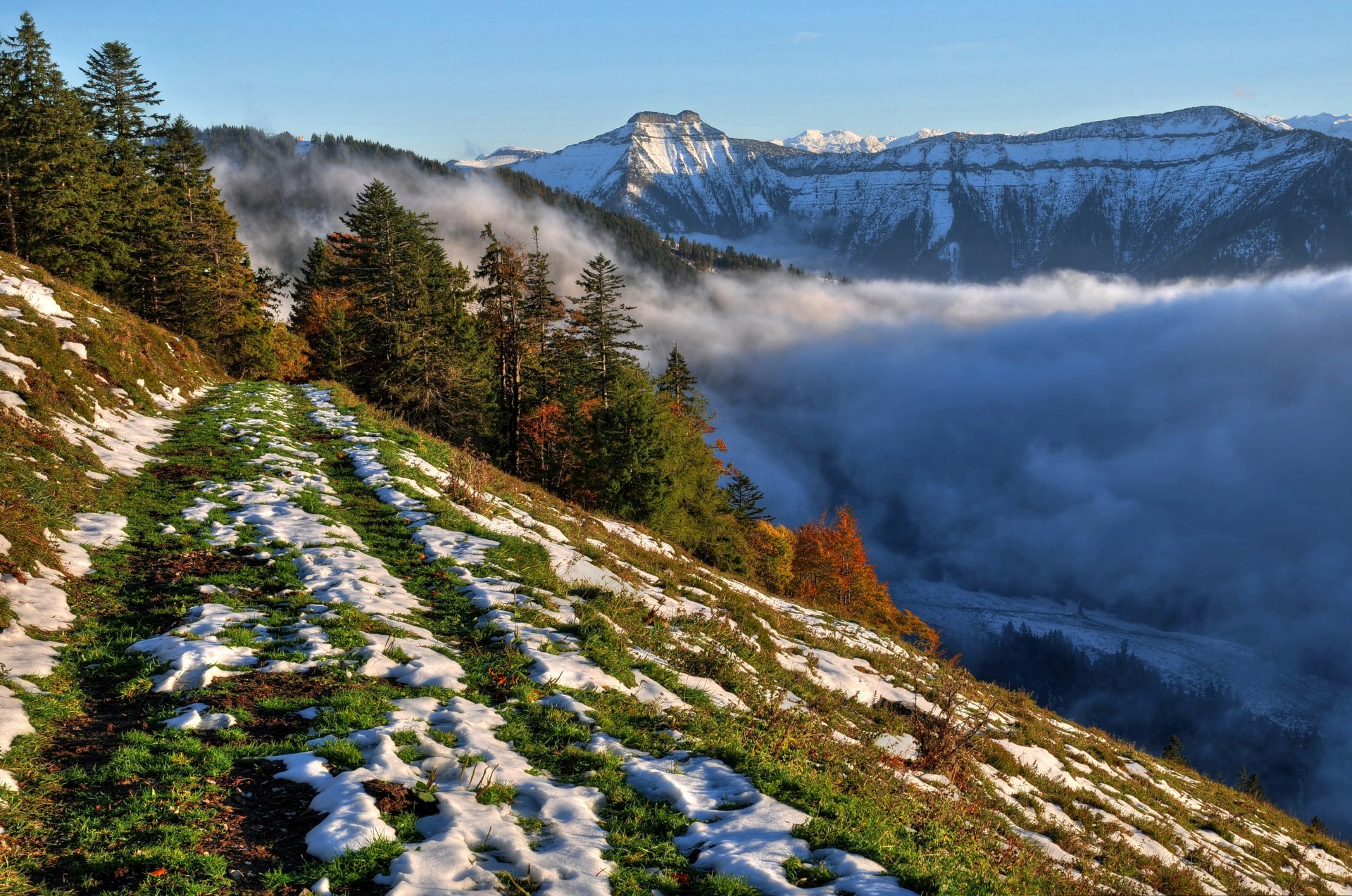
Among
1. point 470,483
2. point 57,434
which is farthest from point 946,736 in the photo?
point 57,434

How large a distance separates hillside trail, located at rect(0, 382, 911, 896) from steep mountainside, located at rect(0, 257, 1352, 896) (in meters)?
0.04

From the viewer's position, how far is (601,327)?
4619cm

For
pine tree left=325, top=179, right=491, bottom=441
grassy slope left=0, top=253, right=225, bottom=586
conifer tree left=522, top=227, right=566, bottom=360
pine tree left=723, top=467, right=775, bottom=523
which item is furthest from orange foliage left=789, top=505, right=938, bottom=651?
grassy slope left=0, top=253, right=225, bottom=586

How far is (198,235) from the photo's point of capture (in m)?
42.5

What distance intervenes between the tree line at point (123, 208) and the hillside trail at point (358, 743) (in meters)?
32.1

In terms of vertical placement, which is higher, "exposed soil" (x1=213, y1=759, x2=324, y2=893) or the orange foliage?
"exposed soil" (x1=213, y1=759, x2=324, y2=893)

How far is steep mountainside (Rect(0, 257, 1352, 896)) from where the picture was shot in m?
5.64

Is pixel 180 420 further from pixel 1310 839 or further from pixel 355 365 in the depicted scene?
pixel 1310 839

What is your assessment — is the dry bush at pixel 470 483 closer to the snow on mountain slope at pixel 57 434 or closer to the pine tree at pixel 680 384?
the snow on mountain slope at pixel 57 434

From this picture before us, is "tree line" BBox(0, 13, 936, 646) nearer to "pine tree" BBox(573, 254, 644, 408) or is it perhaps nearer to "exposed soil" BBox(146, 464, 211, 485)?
"pine tree" BBox(573, 254, 644, 408)

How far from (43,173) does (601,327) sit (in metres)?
30.5

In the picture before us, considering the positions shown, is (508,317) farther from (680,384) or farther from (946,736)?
(946,736)

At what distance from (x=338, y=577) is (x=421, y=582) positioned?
1432 millimetres

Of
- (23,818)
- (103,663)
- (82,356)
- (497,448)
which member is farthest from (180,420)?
(497,448)
